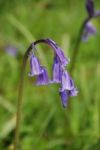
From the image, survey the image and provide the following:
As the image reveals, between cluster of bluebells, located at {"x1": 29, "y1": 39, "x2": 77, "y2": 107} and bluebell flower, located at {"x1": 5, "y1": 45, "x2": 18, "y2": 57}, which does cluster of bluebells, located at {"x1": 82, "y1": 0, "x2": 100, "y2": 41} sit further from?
bluebell flower, located at {"x1": 5, "y1": 45, "x2": 18, "y2": 57}

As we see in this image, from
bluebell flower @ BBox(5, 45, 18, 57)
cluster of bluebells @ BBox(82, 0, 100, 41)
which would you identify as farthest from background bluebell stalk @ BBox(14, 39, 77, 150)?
bluebell flower @ BBox(5, 45, 18, 57)

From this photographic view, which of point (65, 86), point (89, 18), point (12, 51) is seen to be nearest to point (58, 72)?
point (65, 86)

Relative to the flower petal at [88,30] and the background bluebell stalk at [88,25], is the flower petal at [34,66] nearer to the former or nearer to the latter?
the background bluebell stalk at [88,25]

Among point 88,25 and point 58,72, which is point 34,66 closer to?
point 58,72

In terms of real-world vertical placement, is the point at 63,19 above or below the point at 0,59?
above

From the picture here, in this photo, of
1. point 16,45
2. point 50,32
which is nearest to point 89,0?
point 16,45

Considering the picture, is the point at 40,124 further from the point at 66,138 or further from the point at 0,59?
the point at 0,59

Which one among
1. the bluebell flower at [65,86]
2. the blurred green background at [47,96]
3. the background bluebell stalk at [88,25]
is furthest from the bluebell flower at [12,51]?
the bluebell flower at [65,86]
